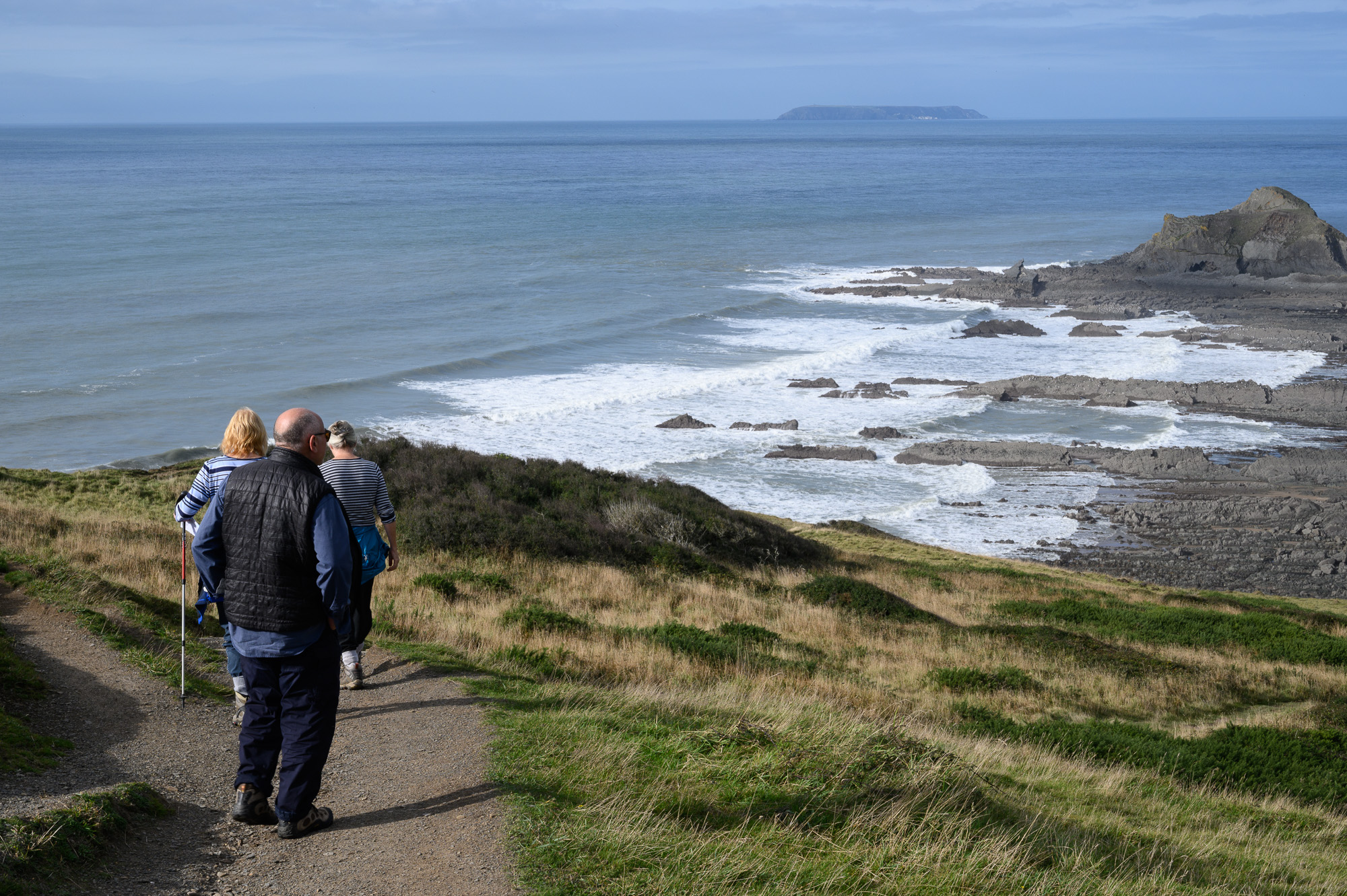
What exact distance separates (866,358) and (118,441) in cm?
3062

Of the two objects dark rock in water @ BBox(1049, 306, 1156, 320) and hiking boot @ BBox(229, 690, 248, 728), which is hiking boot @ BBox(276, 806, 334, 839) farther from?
dark rock in water @ BBox(1049, 306, 1156, 320)

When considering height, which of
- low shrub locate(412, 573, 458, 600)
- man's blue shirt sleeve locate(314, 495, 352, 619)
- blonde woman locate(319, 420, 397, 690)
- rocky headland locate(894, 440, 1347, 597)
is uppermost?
man's blue shirt sleeve locate(314, 495, 352, 619)

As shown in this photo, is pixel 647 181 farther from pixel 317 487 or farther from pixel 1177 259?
pixel 317 487

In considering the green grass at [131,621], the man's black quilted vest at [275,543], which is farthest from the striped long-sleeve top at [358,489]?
the man's black quilted vest at [275,543]

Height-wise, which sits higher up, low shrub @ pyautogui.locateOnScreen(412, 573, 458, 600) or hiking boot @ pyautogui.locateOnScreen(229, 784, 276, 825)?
hiking boot @ pyautogui.locateOnScreen(229, 784, 276, 825)

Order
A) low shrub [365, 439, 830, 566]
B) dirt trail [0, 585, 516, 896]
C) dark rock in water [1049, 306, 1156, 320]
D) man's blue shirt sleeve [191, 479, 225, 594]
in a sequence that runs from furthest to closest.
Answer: dark rock in water [1049, 306, 1156, 320] < low shrub [365, 439, 830, 566] < man's blue shirt sleeve [191, 479, 225, 594] < dirt trail [0, 585, 516, 896]

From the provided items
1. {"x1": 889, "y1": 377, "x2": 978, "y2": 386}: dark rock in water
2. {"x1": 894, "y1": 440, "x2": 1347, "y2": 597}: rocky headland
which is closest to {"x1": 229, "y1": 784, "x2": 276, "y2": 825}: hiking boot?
{"x1": 894, "y1": 440, "x2": 1347, "y2": 597}: rocky headland

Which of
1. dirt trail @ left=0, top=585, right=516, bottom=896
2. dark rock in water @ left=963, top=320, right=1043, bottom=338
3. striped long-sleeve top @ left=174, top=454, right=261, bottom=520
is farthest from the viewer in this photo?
dark rock in water @ left=963, top=320, right=1043, bottom=338

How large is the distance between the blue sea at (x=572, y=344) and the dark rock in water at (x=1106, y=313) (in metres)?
1.75

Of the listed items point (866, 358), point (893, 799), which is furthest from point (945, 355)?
point (893, 799)

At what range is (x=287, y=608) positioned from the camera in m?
4.96

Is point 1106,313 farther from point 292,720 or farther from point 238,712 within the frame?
point 292,720

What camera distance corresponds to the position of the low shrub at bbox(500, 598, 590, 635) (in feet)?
38.0

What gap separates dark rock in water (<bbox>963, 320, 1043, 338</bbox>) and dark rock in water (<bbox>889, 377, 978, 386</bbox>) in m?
11.4
